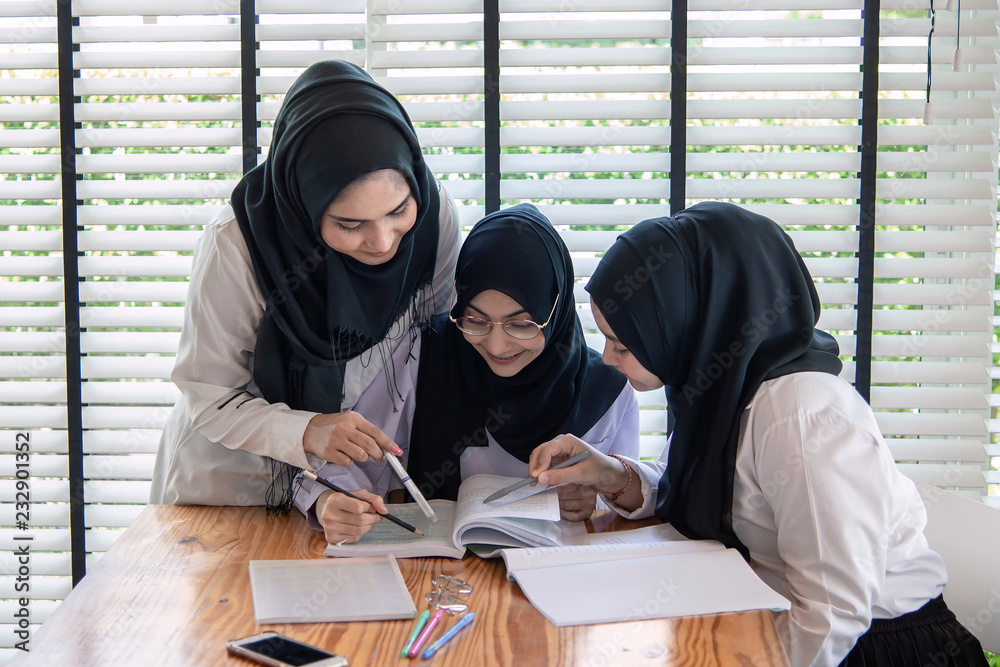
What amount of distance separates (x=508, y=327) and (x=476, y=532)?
0.49 meters

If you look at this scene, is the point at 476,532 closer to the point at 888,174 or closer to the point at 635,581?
the point at 635,581

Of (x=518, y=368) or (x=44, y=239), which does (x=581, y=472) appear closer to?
(x=518, y=368)

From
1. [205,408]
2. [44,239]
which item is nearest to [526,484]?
[205,408]

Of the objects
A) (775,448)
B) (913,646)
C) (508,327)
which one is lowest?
(913,646)

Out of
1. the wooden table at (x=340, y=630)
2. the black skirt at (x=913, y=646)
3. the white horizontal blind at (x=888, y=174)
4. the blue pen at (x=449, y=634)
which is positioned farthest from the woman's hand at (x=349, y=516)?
the white horizontal blind at (x=888, y=174)

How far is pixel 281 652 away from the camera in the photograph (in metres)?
1.12

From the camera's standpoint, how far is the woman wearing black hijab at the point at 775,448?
4.40 ft

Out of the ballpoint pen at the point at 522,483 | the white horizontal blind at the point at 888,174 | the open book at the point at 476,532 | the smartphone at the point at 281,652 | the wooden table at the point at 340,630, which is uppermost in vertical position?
the white horizontal blind at the point at 888,174

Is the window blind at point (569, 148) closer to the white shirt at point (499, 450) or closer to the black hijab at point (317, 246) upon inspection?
the white shirt at point (499, 450)

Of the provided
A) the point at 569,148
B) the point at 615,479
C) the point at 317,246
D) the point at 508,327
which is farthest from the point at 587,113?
the point at 615,479

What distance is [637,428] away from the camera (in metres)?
2.03

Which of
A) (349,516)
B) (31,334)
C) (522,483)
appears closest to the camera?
(349,516)

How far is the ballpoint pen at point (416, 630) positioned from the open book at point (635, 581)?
0.17 metres

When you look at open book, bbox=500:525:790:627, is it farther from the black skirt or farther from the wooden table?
the black skirt
